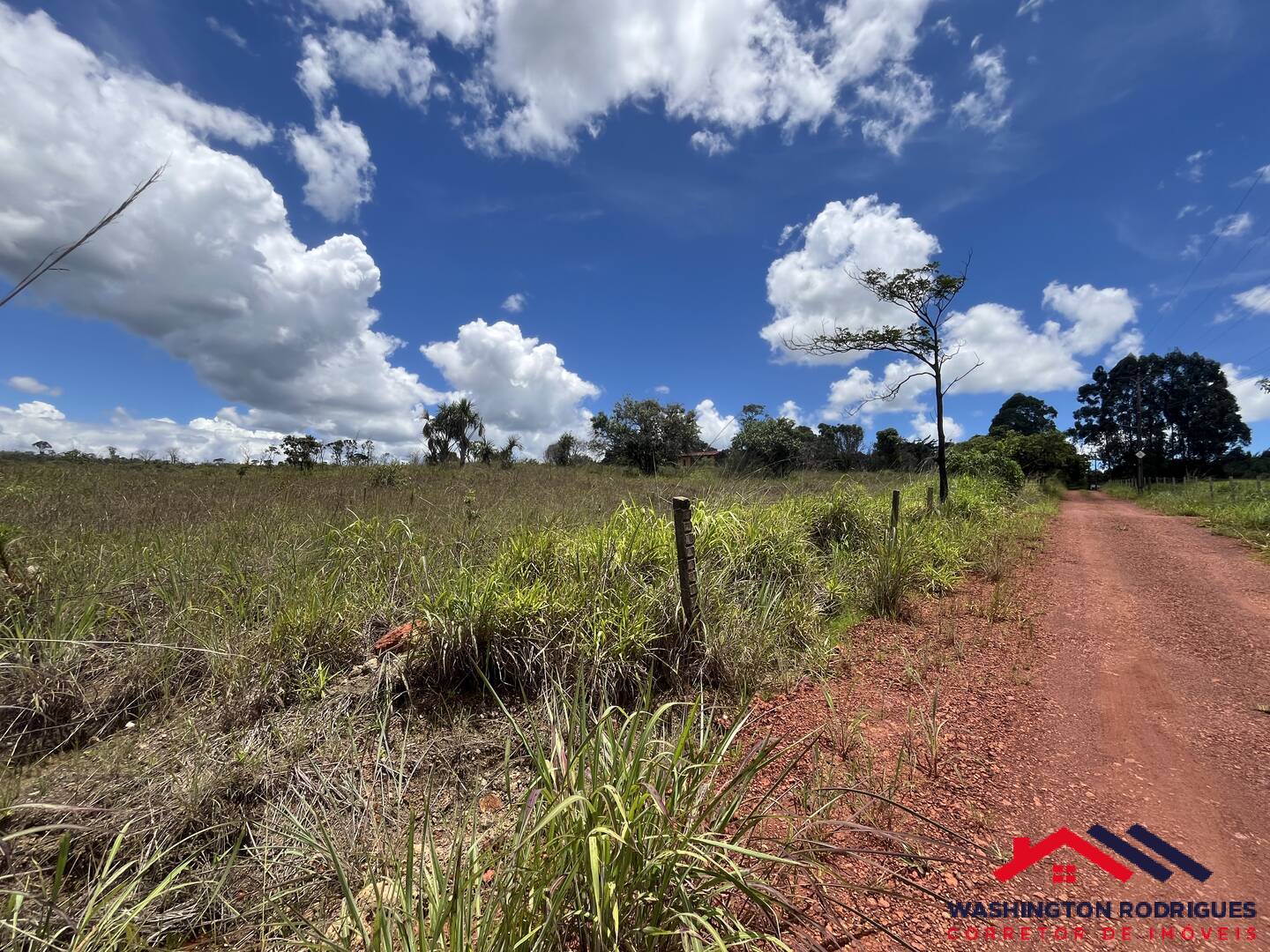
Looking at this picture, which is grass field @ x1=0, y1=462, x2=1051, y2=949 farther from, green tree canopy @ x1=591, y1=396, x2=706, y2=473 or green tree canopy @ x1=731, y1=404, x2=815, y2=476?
green tree canopy @ x1=591, y1=396, x2=706, y2=473

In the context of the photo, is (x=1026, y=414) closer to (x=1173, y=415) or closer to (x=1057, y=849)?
(x=1173, y=415)

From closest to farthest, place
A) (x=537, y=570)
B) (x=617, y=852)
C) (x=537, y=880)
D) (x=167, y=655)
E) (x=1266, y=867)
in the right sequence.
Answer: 1. (x=537, y=880)
2. (x=617, y=852)
3. (x=1266, y=867)
4. (x=167, y=655)
5. (x=537, y=570)

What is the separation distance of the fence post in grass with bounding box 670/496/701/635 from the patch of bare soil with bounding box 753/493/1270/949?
66 centimetres

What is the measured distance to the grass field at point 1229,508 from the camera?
8508mm

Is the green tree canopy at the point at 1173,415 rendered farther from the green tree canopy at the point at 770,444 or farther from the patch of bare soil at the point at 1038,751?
the patch of bare soil at the point at 1038,751

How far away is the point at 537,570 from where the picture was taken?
144 inches

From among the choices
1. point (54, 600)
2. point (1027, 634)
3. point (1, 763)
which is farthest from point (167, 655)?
point (1027, 634)

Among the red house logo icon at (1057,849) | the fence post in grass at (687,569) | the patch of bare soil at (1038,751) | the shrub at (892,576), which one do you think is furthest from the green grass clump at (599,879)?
the shrub at (892,576)

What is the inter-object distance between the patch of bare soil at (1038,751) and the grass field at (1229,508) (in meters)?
5.57

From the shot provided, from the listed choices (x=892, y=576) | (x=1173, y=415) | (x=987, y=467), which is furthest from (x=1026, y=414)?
(x=892, y=576)

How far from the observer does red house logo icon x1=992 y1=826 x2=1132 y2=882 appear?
67.6 inches

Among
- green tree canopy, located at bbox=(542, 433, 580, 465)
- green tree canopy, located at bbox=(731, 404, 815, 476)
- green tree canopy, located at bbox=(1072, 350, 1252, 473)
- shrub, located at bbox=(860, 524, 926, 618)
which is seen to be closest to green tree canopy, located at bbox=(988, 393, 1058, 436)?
green tree canopy, located at bbox=(1072, 350, 1252, 473)

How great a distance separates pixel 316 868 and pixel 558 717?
39.4 inches

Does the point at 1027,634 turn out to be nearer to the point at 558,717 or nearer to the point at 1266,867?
the point at 1266,867
